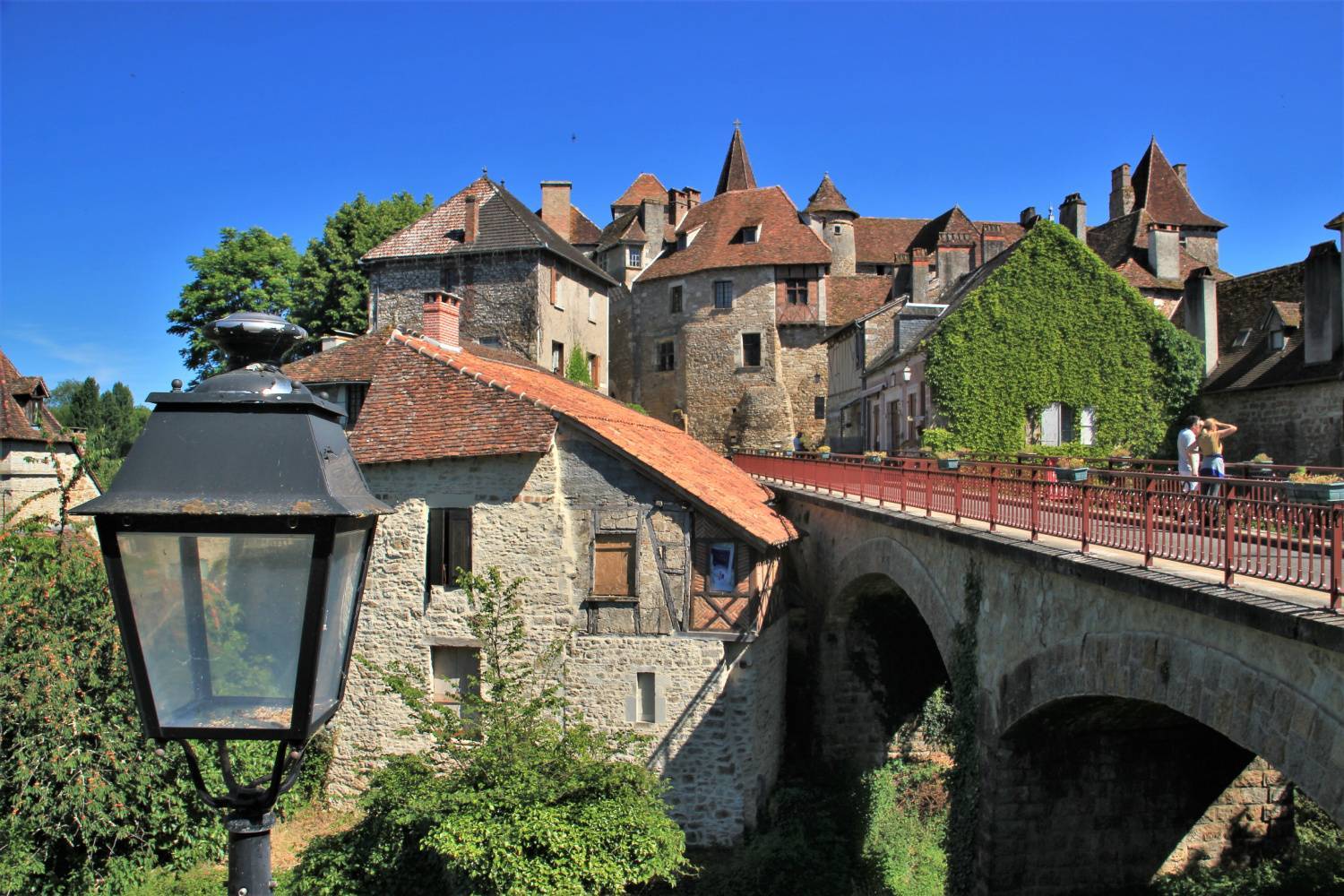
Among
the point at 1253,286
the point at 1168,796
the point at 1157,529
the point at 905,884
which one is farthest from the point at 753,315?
the point at 1157,529

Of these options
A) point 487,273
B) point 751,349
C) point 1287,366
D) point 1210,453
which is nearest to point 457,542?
point 1210,453

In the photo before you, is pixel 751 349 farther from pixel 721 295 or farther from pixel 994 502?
pixel 994 502

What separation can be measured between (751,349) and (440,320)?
2271cm

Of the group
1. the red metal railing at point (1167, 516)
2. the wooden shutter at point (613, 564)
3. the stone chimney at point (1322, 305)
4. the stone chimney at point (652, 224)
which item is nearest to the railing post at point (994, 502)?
the red metal railing at point (1167, 516)

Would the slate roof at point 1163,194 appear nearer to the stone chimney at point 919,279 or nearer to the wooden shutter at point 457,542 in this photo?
the stone chimney at point 919,279

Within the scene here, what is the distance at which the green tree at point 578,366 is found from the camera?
34781 mm

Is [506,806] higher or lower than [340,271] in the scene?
lower

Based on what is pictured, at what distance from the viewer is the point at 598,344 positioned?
123 ft

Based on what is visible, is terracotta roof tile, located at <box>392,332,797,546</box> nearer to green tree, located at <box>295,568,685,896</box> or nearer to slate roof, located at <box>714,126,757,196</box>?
green tree, located at <box>295,568,685,896</box>

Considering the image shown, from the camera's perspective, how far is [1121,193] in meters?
47.1

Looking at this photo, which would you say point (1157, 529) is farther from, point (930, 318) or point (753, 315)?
point (753, 315)

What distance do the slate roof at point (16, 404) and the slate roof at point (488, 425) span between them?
1461cm

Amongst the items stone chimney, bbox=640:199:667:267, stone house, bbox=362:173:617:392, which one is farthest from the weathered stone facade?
stone chimney, bbox=640:199:667:267

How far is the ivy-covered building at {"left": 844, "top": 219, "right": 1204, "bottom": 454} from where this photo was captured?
24.0 metres
